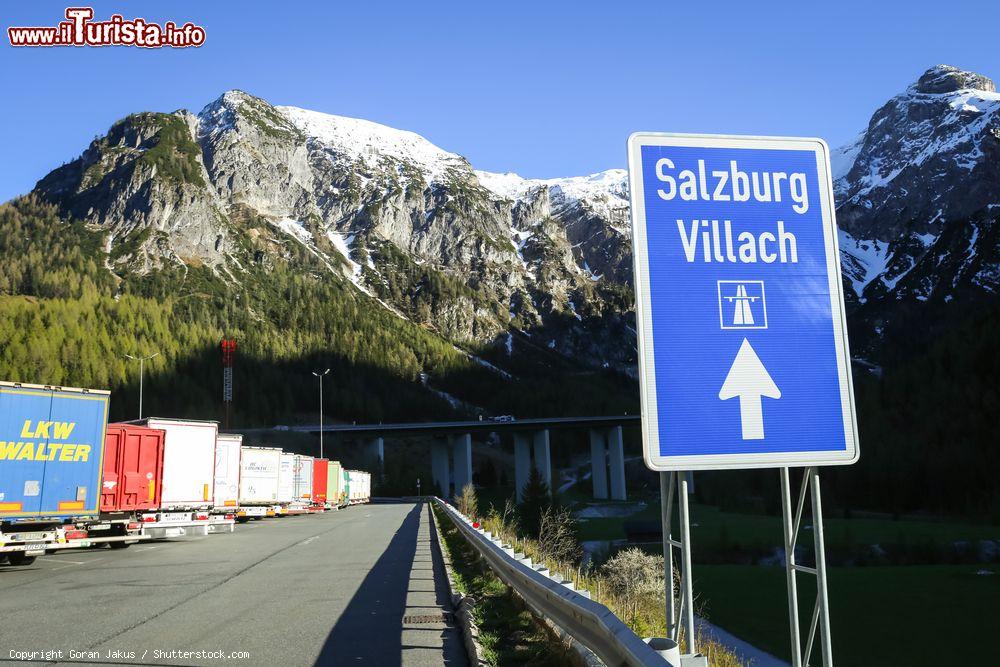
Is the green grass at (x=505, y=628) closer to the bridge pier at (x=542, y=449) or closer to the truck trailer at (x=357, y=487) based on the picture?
the truck trailer at (x=357, y=487)

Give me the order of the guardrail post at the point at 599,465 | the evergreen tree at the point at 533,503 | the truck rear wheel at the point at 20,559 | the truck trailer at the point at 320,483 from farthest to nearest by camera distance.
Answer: the guardrail post at the point at 599,465 → the evergreen tree at the point at 533,503 → the truck trailer at the point at 320,483 → the truck rear wheel at the point at 20,559

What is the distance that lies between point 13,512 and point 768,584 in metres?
37.9

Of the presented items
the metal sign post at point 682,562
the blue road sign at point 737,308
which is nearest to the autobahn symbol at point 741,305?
the blue road sign at point 737,308

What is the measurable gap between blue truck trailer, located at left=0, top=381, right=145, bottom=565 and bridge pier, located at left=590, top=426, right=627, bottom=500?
110132 millimetres

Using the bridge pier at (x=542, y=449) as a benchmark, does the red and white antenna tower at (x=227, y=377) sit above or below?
above

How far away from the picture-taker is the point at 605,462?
133 metres

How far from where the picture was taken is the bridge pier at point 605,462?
12506 centimetres

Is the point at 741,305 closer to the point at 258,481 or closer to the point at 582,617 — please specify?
the point at 582,617

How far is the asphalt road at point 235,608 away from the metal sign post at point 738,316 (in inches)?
190

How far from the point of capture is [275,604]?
11.3m

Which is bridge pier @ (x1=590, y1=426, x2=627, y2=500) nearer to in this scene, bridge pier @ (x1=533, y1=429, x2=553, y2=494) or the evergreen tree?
bridge pier @ (x1=533, y1=429, x2=553, y2=494)

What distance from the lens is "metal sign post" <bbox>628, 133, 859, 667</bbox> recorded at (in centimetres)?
380

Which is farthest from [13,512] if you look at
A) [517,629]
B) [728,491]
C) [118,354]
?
[118,354]

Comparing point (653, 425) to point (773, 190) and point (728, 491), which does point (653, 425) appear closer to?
point (773, 190)
